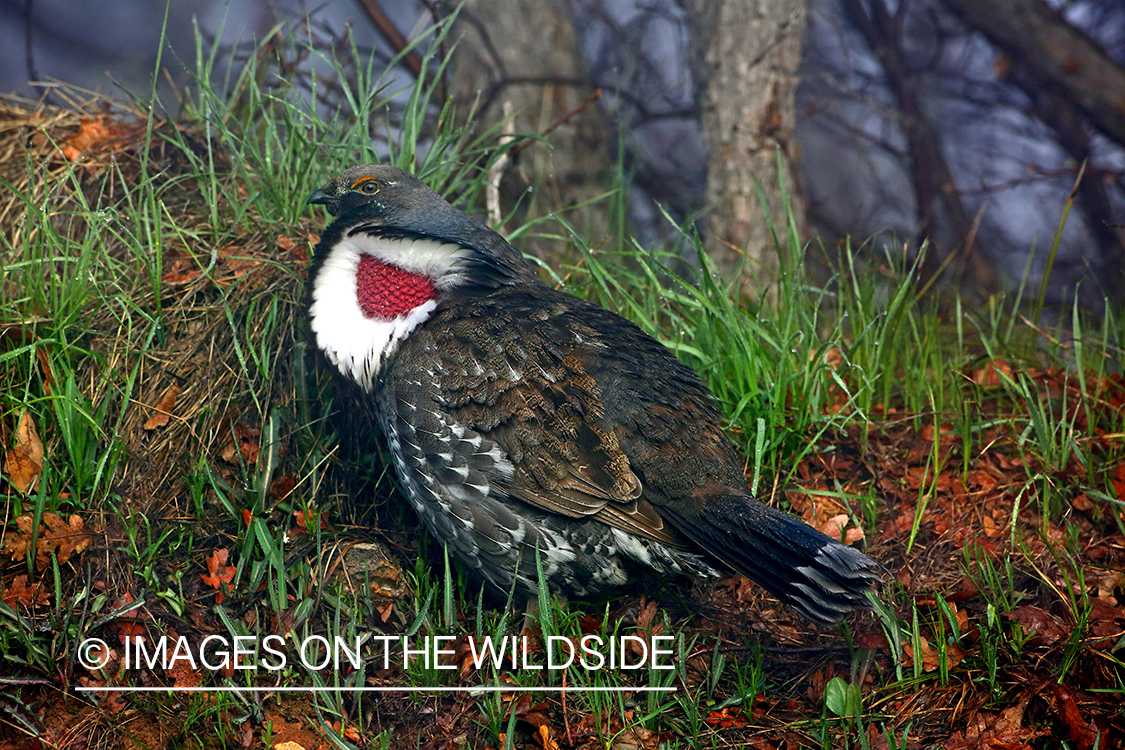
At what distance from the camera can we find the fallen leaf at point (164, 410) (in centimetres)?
324

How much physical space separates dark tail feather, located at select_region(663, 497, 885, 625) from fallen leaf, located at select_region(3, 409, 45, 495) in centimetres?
247

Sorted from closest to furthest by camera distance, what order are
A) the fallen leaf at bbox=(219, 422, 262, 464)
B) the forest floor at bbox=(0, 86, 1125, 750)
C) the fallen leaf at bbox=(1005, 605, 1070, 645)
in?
1. the forest floor at bbox=(0, 86, 1125, 750)
2. the fallen leaf at bbox=(1005, 605, 1070, 645)
3. the fallen leaf at bbox=(219, 422, 262, 464)

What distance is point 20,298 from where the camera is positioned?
332 cm

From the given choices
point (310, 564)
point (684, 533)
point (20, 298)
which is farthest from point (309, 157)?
point (684, 533)

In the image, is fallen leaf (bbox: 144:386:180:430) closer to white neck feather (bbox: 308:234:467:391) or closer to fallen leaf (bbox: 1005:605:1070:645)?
white neck feather (bbox: 308:234:467:391)

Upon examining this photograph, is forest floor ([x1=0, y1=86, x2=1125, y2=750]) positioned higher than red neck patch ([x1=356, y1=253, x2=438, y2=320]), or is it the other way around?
red neck patch ([x1=356, y1=253, x2=438, y2=320])

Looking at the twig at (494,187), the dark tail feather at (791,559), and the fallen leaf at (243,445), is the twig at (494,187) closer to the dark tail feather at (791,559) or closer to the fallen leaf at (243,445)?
the fallen leaf at (243,445)

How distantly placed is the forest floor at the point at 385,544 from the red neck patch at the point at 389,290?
0.49 meters

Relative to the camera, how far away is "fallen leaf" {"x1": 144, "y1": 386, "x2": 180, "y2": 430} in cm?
324

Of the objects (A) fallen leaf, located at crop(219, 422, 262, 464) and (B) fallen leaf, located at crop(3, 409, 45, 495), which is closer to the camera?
(B) fallen leaf, located at crop(3, 409, 45, 495)

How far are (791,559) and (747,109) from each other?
3528 millimetres

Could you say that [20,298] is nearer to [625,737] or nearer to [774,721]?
[625,737]

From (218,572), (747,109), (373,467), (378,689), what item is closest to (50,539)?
(218,572)

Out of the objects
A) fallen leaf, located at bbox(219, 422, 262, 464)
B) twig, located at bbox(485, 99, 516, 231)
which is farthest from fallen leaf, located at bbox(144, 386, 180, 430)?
twig, located at bbox(485, 99, 516, 231)
